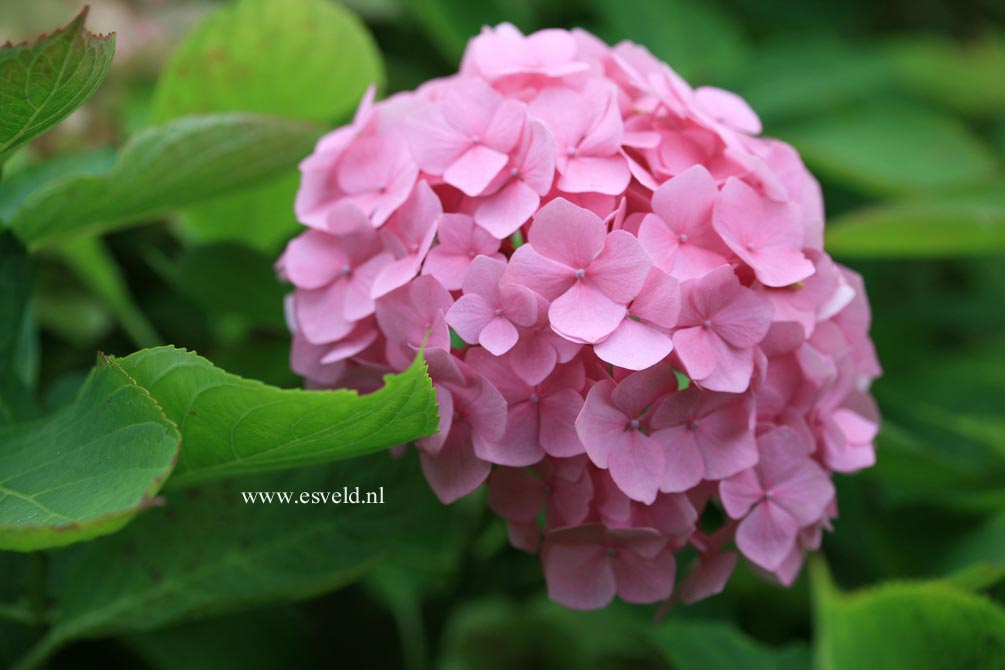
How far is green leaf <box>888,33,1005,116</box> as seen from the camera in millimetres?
1207

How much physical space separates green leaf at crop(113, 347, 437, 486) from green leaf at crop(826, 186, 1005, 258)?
1.52 feet

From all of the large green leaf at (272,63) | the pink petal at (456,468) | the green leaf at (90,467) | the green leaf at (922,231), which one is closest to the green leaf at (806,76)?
the green leaf at (922,231)

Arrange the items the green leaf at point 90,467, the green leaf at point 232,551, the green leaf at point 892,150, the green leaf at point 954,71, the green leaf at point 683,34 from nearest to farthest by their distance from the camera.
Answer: the green leaf at point 90,467 < the green leaf at point 232,551 < the green leaf at point 892,150 < the green leaf at point 683,34 < the green leaf at point 954,71

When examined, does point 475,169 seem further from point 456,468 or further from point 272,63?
point 272,63

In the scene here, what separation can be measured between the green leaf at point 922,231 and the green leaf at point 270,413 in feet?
1.52

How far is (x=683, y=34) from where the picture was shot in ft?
3.76

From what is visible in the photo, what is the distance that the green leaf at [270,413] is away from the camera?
430 mm

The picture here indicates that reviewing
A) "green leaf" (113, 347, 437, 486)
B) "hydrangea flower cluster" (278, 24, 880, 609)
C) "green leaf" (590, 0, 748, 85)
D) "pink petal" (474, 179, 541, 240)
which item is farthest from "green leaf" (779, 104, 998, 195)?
"green leaf" (113, 347, 437, 486)

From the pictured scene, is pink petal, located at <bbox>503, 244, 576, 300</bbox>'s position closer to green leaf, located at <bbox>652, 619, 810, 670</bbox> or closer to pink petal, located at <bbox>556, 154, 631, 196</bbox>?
pink petal, located at <bbox>556, 154, 631, 196</bbox>

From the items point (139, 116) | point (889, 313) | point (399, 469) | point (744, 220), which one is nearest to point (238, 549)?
point (399, 469)

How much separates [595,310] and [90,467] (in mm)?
256

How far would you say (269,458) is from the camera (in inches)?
18.7

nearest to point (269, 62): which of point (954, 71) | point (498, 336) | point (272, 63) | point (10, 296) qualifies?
point (272, 63)

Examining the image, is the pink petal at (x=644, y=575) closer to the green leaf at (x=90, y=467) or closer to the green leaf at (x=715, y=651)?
the green leaf at (x=715, y=651)
